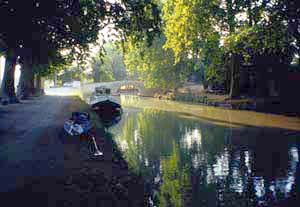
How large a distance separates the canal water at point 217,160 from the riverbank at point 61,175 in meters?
1.64

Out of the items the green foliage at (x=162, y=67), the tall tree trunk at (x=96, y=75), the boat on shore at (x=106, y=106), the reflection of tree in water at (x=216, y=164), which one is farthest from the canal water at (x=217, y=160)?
the tall tree trunk at (x=96, y=75)

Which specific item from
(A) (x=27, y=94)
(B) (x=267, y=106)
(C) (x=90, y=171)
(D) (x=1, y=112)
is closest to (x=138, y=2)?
(C) (x=90, y=171)

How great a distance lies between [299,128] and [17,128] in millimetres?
22198

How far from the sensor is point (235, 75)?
58969 millimetres

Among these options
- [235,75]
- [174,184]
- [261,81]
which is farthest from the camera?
[261,81]

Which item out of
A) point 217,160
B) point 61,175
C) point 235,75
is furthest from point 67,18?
point 235,75

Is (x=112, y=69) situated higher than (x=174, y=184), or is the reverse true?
(x=112, y=69)

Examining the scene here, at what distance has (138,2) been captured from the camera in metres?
21.6

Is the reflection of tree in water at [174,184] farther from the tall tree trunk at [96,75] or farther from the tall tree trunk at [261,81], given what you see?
the tall tree trunk at [96,75]

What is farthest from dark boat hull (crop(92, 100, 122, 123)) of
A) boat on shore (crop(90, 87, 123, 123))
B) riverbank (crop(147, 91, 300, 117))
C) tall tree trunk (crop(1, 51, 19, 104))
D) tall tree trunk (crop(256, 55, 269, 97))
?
tall tree trunk (crop(256, 55, 269, 97))

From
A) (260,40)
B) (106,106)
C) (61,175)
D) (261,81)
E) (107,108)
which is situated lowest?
(107,108)

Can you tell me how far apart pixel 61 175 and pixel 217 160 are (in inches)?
422

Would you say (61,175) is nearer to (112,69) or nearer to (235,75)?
(235,75)

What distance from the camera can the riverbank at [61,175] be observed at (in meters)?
12.1
